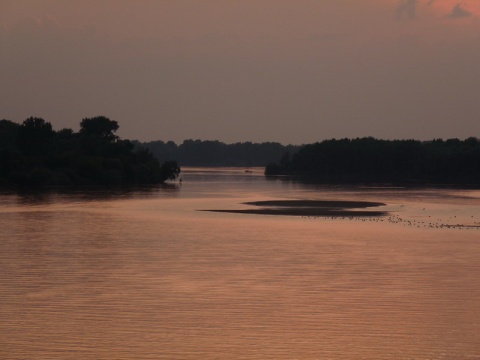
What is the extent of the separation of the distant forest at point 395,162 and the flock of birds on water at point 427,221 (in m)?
89.9

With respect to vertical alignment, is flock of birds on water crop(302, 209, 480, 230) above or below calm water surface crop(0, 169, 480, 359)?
above

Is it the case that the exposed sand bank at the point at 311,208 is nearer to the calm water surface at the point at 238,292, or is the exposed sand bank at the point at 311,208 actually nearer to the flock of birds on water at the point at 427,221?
the flock of birds on water at the point at 427,221

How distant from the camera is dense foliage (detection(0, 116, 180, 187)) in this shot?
106 m

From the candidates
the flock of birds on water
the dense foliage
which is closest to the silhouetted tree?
the dense foliage

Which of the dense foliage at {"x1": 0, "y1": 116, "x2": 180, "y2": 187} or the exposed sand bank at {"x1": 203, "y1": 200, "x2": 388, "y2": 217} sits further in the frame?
the dense foliage at {"x1": 0, "y1": 116, "x2": 180, "y2": 187}

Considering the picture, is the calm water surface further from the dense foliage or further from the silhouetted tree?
the silhouetted tree

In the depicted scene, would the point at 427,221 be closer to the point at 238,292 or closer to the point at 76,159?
the point at 238,292

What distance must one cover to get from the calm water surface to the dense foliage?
60456 mm

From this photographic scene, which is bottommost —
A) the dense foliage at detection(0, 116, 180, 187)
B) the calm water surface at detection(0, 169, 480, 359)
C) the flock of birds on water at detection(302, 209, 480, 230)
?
the calm water surface at detection(0, 169, 480, 359)

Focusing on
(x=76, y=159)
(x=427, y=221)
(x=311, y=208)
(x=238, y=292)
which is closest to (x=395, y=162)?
(x=76, y=159)

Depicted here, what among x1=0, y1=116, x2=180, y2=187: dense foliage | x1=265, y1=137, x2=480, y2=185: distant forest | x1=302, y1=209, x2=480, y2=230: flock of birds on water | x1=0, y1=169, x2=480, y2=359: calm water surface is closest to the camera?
x1=0, y1=169, x2=480, y2=359: calm water surface

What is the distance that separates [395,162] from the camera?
572 ft

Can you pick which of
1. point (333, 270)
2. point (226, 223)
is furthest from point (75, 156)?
point (333, 270)

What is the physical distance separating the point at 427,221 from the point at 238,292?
1170 inches
